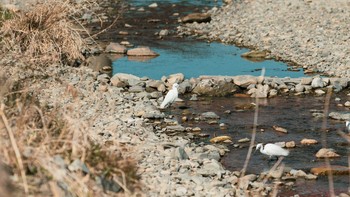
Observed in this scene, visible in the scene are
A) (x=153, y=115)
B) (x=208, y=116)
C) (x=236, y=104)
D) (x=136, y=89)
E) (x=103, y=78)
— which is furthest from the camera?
(x=103, y=78)

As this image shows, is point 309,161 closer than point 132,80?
Yes

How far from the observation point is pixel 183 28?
2194cm

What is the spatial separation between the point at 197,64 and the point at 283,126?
541 cm

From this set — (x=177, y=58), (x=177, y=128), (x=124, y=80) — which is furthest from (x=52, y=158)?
(x=177, y=58)

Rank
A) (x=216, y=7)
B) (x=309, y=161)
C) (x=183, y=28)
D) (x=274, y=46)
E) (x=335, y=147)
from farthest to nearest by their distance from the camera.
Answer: (x=216, y=7)
(x=183, y=28)
(x=274, y=46)
(x=335, y=147)
(x=309, y=161)

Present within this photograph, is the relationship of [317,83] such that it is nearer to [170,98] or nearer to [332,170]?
[170,98]

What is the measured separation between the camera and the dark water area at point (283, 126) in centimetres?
965

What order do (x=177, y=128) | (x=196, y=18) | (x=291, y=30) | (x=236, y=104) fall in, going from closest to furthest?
1. (x=177, y=128)
2. (x=236, y=104)
3. (x=291, y=30)
4. (x=196, y=18)

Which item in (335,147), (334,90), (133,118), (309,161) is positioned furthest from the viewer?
(334,90)

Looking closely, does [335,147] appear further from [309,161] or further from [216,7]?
[216,7]

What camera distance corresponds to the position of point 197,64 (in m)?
17.5

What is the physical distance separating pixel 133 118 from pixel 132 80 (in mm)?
2692

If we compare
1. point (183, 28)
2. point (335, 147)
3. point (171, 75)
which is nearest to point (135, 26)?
point (183, 28)

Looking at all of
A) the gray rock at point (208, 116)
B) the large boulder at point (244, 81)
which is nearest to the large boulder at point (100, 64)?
the large boulder at point (244, 81)
